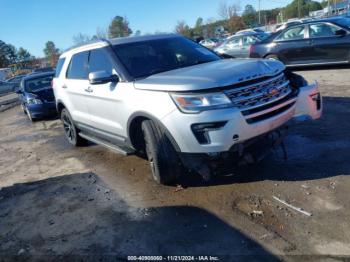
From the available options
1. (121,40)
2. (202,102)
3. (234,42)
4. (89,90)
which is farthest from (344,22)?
(202,102)

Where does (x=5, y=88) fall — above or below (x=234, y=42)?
below

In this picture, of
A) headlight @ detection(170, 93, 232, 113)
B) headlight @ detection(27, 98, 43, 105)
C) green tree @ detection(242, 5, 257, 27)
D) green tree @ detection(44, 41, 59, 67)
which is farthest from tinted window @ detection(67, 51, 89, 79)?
green tree @ detection(44, 41, 59, 67)

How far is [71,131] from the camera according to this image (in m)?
8.08

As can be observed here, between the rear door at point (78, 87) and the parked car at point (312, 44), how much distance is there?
8.31 meters

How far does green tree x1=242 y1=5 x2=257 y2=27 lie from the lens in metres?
80.8

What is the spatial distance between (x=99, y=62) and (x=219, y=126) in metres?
2.58

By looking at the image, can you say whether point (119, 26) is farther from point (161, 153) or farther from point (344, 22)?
point (161, 153)

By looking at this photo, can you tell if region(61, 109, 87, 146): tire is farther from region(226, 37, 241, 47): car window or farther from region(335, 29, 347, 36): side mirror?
region(226, 37, 241, 47): car window

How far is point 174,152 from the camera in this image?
15.8 ft

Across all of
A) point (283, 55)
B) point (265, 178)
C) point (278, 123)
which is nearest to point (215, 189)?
point (265, 178)

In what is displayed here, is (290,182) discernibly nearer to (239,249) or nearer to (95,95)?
(239,249)

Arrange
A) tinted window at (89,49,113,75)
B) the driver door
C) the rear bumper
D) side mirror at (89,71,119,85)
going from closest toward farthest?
1. side mirror at (89,71,119,85)
2. the driver door
3. tinted window at (89,49,113,75)
4. the rear bumper

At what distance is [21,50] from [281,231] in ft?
412

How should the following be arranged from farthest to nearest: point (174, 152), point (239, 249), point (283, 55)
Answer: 1. point (283, 55)
2. point (174, 152)
3. point (239, 249)
